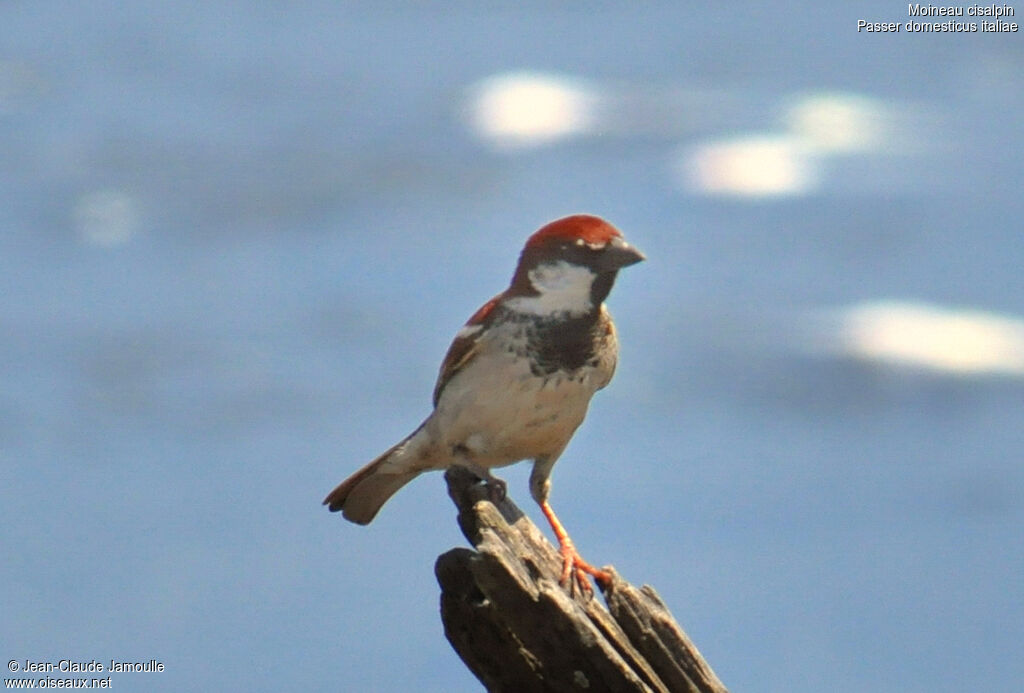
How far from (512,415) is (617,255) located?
572 millimetres

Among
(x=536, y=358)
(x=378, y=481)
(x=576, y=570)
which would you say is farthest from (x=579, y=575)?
(x=378, y=481)

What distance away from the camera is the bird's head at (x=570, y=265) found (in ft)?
18.5

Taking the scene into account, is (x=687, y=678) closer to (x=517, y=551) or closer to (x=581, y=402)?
(x=517, y=551)

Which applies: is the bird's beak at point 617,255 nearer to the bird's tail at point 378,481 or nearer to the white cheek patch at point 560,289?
the white cheek patch at point 560,289

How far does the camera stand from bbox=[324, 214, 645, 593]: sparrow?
568 centimetres

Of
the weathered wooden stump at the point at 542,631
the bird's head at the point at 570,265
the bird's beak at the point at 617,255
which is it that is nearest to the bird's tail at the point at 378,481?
the bird's head at the point at 570,265

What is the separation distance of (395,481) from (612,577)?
1.23 meters

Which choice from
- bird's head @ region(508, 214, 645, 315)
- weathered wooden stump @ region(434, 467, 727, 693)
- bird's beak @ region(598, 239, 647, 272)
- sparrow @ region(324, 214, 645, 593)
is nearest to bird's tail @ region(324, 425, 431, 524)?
sparrow @ region(324, 214, 645, 593)

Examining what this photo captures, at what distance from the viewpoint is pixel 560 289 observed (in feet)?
18.8

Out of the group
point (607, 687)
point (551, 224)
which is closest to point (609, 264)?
point (551, 224)

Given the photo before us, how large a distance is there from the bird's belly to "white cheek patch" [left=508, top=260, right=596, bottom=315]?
19 cm

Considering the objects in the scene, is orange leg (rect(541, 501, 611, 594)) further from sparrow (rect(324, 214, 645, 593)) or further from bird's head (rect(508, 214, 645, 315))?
bird's head (rect(508, 214, 645, 315))

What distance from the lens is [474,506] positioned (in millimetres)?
5289

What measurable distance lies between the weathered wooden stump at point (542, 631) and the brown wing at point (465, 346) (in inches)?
38.8
